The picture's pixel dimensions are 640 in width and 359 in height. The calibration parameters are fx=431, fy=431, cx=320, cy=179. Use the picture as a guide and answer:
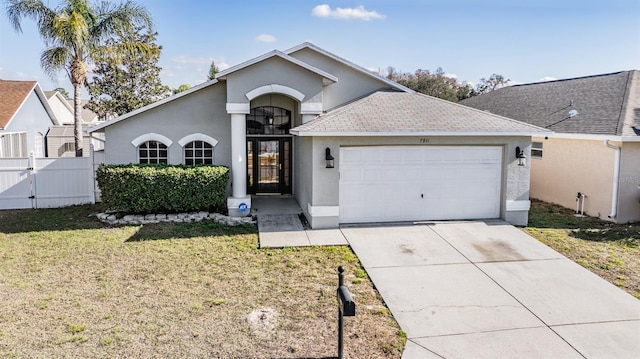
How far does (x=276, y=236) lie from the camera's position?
10.5 metres

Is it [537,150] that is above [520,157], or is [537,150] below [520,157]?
above

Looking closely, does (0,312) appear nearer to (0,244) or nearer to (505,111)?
(0,244)

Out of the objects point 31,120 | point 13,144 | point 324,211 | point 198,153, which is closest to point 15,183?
point 198,153

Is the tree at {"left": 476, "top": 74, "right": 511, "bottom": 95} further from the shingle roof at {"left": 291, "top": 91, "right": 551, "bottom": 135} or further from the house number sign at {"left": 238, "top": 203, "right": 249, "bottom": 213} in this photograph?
the house number sign at {"left": 238, "top": 203, "right": 249, "bottom": 213}

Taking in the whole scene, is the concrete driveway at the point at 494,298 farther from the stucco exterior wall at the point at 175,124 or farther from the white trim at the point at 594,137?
the stucco exterior wall at the point at 175,124

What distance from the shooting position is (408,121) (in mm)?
11664

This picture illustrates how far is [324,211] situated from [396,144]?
261 centimetres

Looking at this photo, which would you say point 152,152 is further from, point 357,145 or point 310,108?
point 357,145

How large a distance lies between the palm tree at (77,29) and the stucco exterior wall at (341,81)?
7.00 metres

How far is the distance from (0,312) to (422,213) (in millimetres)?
9383

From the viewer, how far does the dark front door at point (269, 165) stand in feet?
50.4

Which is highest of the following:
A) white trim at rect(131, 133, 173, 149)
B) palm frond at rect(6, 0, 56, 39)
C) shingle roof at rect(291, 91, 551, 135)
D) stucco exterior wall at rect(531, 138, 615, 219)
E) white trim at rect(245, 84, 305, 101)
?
palm frond at rect(6, 0, 56, 39)

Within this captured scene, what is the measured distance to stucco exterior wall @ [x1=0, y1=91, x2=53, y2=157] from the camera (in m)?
20.1

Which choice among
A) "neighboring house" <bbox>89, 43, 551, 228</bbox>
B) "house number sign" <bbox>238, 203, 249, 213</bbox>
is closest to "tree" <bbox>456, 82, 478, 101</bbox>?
"neighboring house" <bbox>89, 43, 551, 228</bbox>
